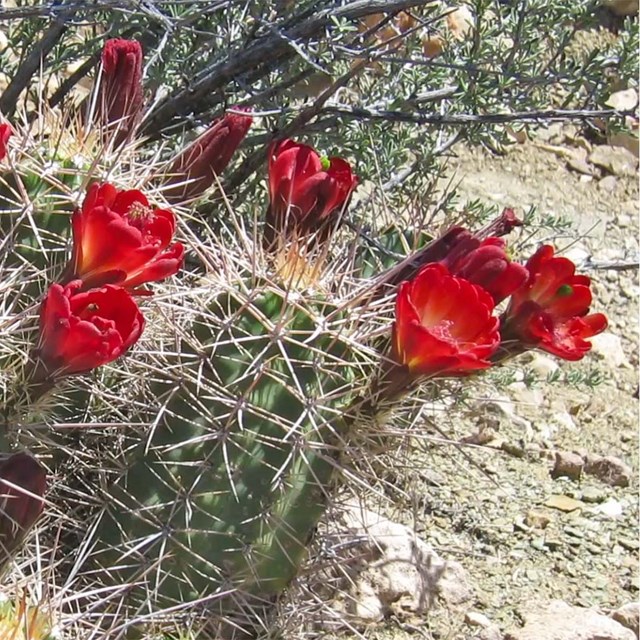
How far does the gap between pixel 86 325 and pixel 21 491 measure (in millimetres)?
233

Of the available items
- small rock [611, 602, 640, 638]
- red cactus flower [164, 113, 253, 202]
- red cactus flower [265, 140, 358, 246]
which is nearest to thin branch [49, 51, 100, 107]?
red cactus flower [164, 113, 253, 202]

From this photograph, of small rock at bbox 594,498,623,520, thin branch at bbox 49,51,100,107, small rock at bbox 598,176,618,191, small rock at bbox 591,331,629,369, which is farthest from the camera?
small rock at bbox 598,176,618,191

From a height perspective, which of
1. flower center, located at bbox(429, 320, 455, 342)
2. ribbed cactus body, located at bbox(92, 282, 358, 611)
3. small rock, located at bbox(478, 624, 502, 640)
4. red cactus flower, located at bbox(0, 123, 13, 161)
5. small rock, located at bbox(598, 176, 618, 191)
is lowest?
small rock, located at bbox(598, 176, 618, 191)

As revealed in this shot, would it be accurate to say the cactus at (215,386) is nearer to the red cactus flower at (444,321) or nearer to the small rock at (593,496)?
the red cactus flower at (444,321)

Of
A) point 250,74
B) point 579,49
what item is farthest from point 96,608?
point 579,49

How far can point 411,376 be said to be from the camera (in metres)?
1.50

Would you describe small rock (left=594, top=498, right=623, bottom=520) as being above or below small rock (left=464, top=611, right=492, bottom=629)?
below

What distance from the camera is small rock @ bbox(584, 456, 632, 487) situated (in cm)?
295

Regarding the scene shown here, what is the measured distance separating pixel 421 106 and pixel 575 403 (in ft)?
3.85

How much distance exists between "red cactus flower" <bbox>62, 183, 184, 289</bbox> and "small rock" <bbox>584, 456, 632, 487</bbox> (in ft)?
5.94

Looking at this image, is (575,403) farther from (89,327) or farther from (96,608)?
(89,327)

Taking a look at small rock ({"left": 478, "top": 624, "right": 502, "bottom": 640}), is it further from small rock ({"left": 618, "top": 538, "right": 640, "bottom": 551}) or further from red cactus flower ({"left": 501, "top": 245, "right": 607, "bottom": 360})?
red cactus flower ({"left": 501, "top": 245, "right": 607, "bottom": 360})

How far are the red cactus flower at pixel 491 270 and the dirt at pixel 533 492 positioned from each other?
38 centimetres

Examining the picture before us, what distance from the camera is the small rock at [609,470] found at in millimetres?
2949
